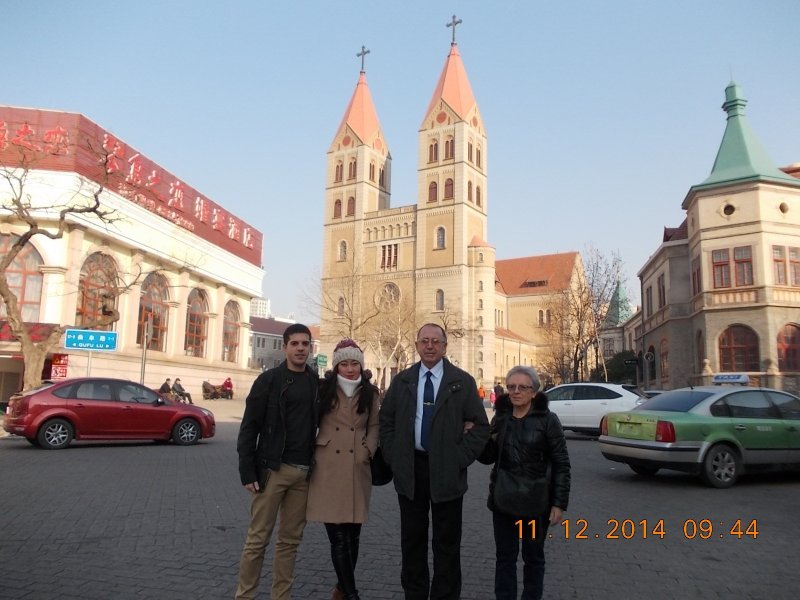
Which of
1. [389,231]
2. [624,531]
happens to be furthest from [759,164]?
[389,231]

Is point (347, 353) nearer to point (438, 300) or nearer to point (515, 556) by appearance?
point (515, 556)

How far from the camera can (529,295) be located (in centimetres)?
10100

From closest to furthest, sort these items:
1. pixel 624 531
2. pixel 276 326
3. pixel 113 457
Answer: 1. pixel 624 531
2. pixel 113 457
3. pixel 276 326

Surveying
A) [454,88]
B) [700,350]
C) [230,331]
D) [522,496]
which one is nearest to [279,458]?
[522,496]

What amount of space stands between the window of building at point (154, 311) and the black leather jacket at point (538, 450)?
33.1m

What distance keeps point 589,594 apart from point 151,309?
3493cm

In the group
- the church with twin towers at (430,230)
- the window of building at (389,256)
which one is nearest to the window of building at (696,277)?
the church with twin towers at (430,230)

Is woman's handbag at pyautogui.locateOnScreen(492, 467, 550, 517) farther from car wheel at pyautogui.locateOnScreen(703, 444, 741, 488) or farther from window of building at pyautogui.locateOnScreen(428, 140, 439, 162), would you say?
window of building at pyautogui.locateOnScreen(428, 140, 439, 162)

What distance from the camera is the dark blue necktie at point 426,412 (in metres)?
4.25

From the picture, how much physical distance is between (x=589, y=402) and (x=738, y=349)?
16589 millimetres

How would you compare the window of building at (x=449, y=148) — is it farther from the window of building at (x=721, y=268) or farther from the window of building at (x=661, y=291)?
the window of building at (x=721, y=268)

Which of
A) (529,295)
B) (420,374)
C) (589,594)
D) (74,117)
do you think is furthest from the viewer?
(529,295)

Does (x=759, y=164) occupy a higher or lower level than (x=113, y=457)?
higher

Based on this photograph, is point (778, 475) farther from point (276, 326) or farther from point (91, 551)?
point (276, 326)
